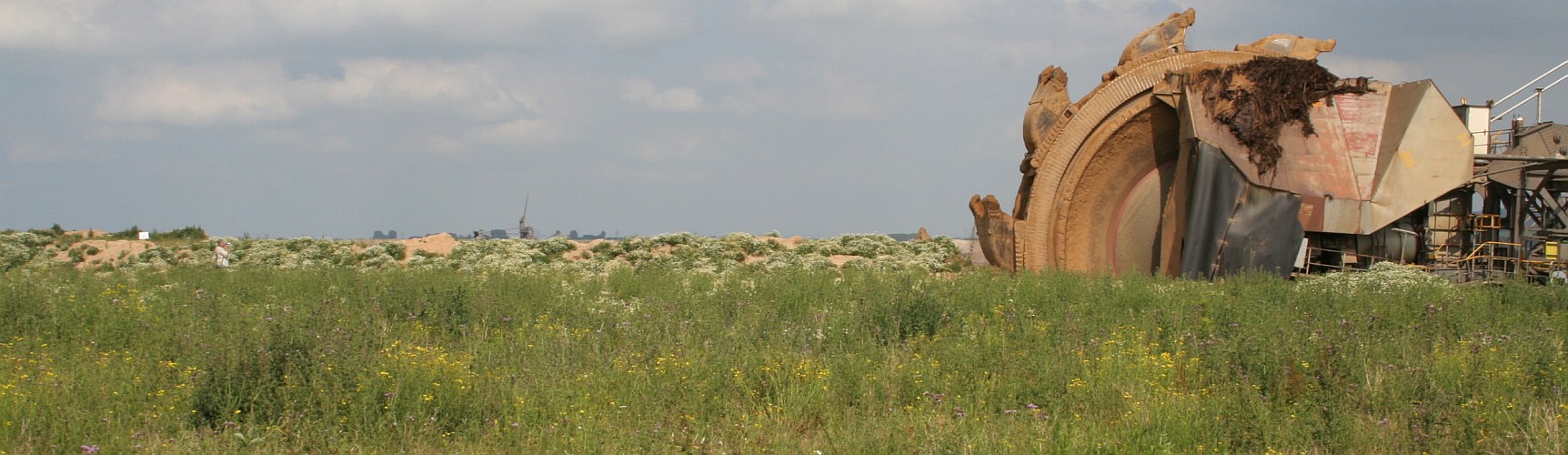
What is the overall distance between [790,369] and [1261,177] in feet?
28.5

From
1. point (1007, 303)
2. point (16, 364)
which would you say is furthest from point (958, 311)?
point (16, 364)

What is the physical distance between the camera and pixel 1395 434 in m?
6.93

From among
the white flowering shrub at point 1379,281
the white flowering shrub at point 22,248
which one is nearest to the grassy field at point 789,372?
the white flowering shrub at point 1379,281

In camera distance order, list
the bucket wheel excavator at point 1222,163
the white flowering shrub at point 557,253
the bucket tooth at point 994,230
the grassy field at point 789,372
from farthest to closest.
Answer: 1. the white flowering shrub at point 557,253
2. the bucket tooth at point 994,230
3. the bucket wheel excavator at point 1222,163
4. the grassy field at point 789,372

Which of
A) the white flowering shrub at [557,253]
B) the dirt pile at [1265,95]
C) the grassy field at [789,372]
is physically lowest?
the grassy field at [789,372]

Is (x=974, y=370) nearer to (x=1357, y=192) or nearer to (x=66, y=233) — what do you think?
(x=1357, y=192)

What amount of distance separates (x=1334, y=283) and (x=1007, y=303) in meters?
4.12

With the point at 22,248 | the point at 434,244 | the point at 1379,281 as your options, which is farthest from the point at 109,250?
the point at 1379,281

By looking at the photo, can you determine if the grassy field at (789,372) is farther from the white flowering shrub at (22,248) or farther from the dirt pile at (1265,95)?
the white flowering shrub at (22,248)

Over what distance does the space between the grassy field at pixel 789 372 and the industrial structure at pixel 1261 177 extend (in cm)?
255

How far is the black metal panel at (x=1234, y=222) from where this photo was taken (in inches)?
572

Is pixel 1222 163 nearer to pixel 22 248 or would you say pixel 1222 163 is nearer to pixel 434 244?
pixel 434 244

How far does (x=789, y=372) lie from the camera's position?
8.30m

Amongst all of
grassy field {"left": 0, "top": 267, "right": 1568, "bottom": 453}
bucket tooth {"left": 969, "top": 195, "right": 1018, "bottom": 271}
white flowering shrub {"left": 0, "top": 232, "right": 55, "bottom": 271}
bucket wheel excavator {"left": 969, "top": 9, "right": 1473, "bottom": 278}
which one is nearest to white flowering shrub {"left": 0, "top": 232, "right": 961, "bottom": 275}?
white flowering shrub {"left": 0, "top": 232, "right": 55, "bottom": 271}
